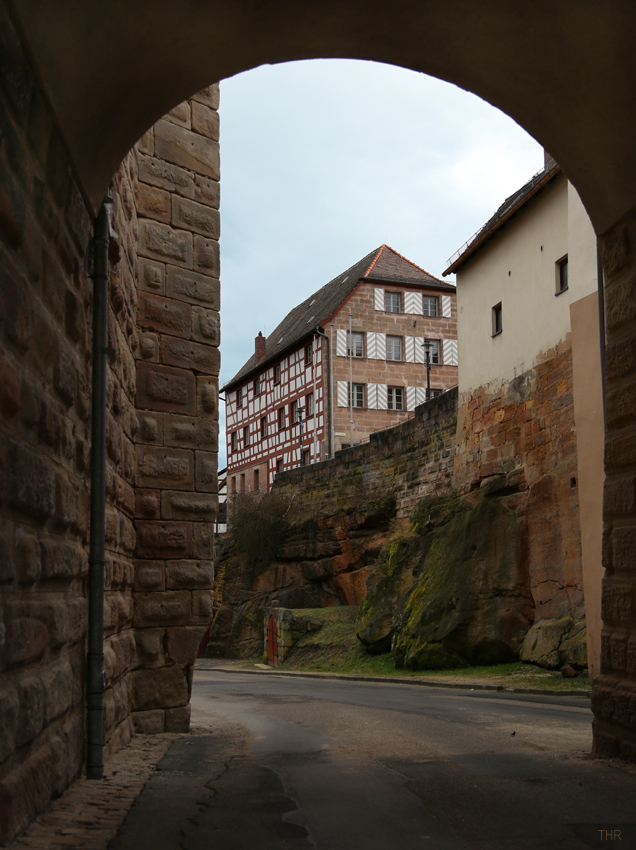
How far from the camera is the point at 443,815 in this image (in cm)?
403

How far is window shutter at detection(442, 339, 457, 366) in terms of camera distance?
1533 inches

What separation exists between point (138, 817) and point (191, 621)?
11.1 feet

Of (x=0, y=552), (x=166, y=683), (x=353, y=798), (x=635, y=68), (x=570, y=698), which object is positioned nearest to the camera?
(x=0, y=552)

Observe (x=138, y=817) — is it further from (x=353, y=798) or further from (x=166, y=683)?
(x=166, y=683)

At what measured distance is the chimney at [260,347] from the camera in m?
46.6

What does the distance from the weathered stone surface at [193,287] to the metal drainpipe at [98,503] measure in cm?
236

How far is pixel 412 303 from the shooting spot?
38938 millimetres

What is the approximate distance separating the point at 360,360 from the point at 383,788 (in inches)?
1309

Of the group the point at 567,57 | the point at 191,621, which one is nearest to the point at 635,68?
the point at 567,57

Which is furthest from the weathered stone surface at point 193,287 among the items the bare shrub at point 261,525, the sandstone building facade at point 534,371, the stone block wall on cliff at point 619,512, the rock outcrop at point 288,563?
the bare shrub at point 261,525

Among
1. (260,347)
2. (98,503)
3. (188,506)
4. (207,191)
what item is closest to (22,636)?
(98,503)

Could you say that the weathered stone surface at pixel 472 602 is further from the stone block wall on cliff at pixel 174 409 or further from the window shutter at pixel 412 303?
the window shutter at pixel 412 303

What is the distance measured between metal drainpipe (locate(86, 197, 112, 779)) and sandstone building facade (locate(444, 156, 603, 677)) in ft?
29.4

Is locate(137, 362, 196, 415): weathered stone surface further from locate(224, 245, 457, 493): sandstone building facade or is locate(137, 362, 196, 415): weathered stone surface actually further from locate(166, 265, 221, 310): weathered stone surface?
locate(224, 245, 457, 493): sandstone building facade
